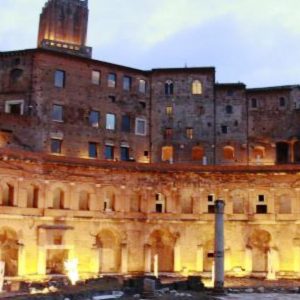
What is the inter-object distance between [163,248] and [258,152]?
46.7 feet

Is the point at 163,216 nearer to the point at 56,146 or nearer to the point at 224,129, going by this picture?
the point at 56,146

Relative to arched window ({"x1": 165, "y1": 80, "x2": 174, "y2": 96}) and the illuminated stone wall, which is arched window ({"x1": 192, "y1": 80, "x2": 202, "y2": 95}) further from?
the illuminated stone wall

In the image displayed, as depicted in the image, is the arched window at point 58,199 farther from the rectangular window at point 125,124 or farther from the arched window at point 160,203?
the rectangular window at point 125,124

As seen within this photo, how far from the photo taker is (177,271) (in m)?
50.2

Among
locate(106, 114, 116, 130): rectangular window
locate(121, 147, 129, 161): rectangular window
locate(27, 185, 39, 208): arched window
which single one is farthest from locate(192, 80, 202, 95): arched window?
locate(27, 185, 39, 208): arched window

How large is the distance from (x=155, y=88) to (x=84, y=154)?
10632mm

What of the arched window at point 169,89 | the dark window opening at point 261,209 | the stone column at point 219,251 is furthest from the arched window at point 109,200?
the stone column at point 219,251

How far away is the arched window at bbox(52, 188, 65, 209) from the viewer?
48344 millimetres

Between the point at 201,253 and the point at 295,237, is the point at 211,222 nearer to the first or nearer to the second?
the point at 201,253

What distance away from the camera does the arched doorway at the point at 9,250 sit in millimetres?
44750

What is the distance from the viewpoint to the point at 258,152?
5784 centimetres

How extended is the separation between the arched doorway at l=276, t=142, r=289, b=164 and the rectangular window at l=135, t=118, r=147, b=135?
44.4 ft

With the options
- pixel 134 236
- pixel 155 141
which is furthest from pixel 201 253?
pixel 155 141

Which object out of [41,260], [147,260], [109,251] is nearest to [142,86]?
[109,251]
